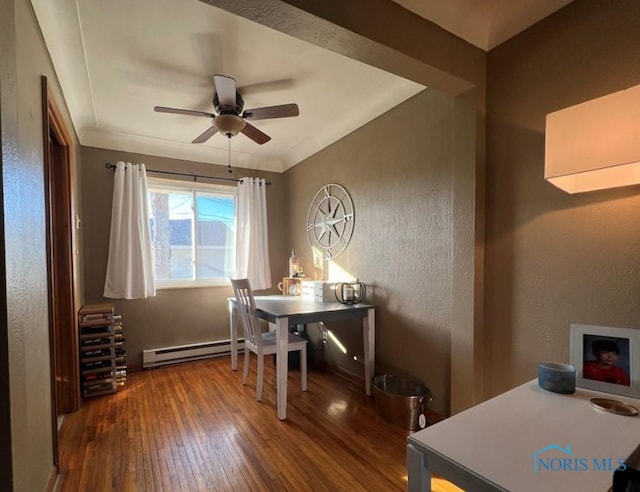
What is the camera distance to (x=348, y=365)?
291 centimetres

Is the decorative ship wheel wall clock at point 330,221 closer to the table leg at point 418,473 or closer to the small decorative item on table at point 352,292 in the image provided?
the small decorative item on table at point 352,292

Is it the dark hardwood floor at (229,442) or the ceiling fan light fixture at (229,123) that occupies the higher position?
the ceiling fan light fixture at (229,123)

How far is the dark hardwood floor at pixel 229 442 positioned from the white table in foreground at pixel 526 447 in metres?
0.93

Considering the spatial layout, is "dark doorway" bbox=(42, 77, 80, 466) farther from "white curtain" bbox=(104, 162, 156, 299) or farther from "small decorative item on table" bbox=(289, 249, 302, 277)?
"small decorative item on table" bbox=(289, 249, 302, 277)

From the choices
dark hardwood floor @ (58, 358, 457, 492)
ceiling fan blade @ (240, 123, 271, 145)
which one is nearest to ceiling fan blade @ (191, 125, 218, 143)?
ceiling fan blade @ (240, 123, 271, 145)

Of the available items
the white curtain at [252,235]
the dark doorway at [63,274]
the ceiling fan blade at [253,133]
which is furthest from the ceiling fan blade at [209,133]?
the white curtain at [252,235]

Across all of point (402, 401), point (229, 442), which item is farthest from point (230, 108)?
point (402, 401)

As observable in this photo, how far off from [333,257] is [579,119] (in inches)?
89.5

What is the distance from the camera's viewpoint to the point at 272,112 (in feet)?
7.22

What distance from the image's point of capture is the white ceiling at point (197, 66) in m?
1.57

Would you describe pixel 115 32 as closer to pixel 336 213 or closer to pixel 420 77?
pixel 420 77

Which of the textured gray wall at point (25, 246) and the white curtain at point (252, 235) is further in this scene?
the white curtain at point (252, 235)

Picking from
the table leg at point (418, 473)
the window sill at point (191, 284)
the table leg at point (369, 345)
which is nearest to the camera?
the table leg at point (418, 473)

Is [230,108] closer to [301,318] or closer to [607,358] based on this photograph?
[301,318]
